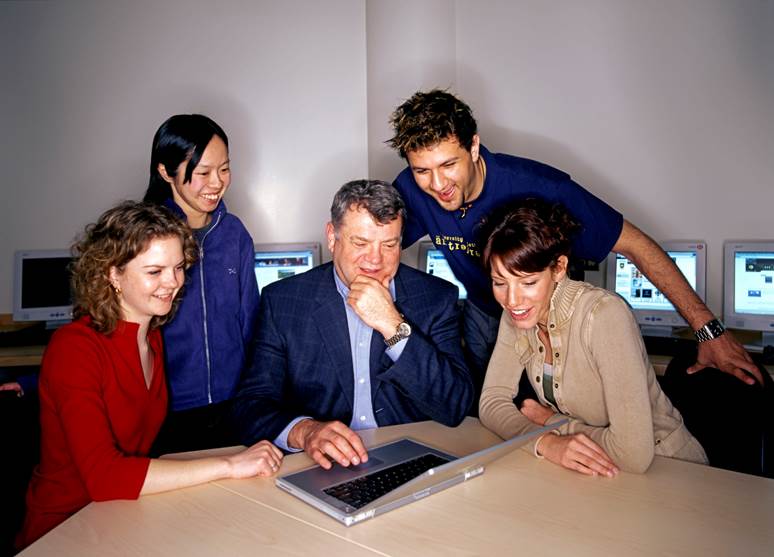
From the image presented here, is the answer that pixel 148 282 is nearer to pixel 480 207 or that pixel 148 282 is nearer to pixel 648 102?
pixel 480 207

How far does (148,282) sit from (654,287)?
2637 millimetres

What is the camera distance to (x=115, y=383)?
176cm

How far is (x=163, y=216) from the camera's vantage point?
199cm

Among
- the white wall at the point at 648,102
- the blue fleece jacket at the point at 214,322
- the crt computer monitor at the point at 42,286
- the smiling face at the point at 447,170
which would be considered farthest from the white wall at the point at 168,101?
the smiling face at the point at 447,170

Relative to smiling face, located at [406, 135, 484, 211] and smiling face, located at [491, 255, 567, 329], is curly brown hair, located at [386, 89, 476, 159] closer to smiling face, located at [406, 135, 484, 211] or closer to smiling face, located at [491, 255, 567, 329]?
smiling face, located at [406, 135, 484, 211]

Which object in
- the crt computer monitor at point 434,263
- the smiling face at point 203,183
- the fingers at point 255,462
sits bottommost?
the fingers at point 255,462

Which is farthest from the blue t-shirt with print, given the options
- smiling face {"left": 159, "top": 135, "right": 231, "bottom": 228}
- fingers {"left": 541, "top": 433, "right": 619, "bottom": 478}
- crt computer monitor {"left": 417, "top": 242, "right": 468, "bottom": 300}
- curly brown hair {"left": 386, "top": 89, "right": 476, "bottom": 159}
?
crt computer monitor {"left": 417, "top": 242, "right": 468, "bottom": 300}

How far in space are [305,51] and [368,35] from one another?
431 millimetres

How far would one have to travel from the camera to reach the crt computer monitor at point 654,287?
11.4 ft

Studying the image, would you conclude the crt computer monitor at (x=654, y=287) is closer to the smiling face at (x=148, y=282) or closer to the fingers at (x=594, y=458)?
the fingers at (x=594, y=458)

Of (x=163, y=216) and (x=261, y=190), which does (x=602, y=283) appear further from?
(x=163, y=216)

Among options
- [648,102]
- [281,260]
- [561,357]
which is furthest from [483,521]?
[648,102]

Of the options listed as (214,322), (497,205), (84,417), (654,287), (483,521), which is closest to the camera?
(483,521)

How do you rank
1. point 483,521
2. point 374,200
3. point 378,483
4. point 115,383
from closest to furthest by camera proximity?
point 483,521 → point 378,483 → point 115,383 → point 374,200
